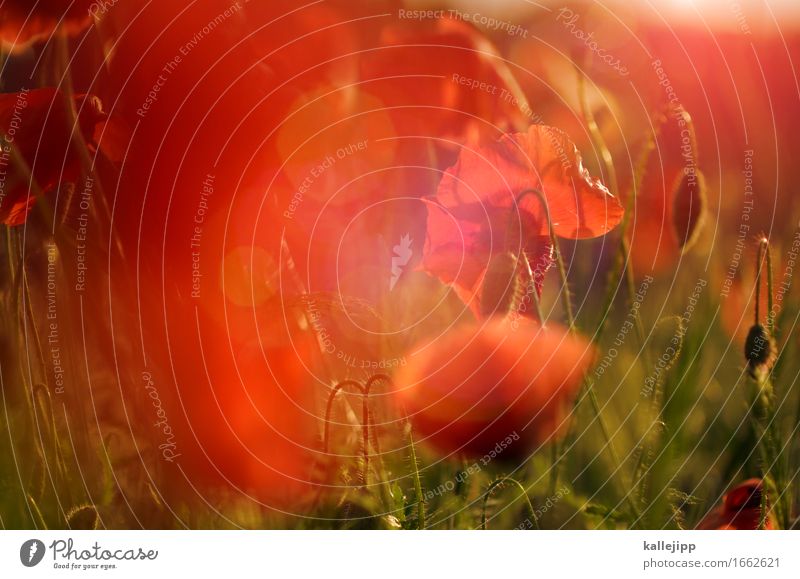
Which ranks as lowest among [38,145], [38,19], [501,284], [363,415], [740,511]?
[740,511]

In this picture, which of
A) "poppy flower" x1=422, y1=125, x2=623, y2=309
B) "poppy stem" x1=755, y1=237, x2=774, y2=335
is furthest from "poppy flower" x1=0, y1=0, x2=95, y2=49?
"poppy stem" x1=755, y1=237, x2=774, y2=335

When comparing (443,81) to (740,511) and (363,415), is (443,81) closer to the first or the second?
(363,415)

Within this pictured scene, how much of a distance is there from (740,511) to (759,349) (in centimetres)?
16

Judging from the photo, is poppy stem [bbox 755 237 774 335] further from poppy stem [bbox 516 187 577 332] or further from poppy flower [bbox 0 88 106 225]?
poppy flower [bbox 0 88 106 225]

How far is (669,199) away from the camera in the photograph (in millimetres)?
729

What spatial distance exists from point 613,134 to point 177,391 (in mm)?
485

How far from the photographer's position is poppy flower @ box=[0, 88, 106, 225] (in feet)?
2.22

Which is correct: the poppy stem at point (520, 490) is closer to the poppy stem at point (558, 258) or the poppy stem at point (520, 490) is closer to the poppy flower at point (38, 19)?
the poppy stem at point (558, 258)

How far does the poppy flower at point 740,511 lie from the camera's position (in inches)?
28.7

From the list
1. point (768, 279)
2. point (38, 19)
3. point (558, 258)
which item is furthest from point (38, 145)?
point (768, 279)

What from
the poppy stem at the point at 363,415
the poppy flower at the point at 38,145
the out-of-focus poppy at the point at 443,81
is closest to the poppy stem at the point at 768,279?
the out-of-focus poppy at the point at 443,81

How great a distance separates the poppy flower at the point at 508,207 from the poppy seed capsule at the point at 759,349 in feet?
0.58

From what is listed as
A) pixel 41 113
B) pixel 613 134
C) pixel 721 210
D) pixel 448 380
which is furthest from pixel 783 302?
pixel 41 113

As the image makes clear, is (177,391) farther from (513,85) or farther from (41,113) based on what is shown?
(513,85)
